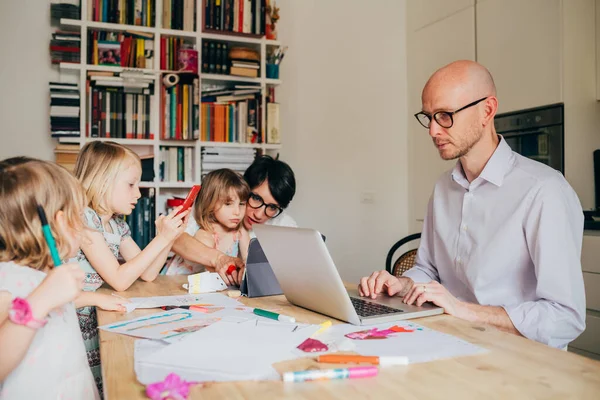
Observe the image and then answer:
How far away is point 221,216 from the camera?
2.30 metres

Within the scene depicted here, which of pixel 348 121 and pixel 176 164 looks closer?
pixel 176 164

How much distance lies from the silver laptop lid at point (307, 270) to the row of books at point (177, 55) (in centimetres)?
219

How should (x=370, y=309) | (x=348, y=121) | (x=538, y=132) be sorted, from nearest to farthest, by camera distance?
(x=370, y=309)
(x=538, y=132)
(x=348, y=121)

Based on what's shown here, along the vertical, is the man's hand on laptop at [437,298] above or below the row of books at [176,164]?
below

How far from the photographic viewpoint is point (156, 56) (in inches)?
131

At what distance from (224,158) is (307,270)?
2305 mm

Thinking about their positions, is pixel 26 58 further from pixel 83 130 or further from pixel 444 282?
pixel 444 282

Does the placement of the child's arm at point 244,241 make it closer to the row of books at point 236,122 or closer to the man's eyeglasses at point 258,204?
the man's eyeglasses at point 258,204

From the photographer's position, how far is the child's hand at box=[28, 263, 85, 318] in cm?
87

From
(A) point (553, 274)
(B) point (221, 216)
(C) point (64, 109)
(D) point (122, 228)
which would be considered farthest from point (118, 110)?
(A) point (553, 274)

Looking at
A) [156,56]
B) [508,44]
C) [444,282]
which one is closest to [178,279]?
[444,282]

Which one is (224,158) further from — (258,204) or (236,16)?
(258,204)

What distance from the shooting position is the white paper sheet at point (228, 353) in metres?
0.81

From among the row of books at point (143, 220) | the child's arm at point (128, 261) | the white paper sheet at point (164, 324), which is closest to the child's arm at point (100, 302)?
the white paper sheet at point (164, 324)
